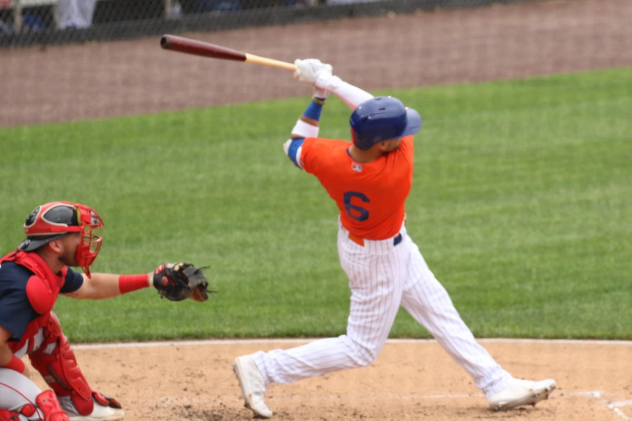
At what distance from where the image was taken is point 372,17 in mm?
17984

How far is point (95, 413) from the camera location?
4.66 m

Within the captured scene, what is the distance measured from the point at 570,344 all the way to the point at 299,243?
2.74m

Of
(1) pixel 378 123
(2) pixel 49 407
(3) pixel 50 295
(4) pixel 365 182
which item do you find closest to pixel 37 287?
(3) pixel 50 295

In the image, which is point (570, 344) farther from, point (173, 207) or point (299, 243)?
point (173, 207)

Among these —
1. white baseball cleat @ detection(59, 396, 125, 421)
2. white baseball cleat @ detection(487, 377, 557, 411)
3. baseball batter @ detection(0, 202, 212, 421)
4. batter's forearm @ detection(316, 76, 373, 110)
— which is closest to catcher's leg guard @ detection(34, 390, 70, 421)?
baseball batter @ detection(0, 202, 212, 421)

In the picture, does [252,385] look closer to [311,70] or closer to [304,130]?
[304,130]

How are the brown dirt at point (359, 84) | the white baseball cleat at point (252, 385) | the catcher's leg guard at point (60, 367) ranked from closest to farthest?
the catcher's leg guard at point (60, 367), the white baseball cleat at point (252, 385), the brown dirt at point (359, 84)

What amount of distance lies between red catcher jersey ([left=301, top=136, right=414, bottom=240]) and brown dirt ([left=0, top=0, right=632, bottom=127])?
28.0ft

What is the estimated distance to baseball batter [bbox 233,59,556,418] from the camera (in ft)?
14.6

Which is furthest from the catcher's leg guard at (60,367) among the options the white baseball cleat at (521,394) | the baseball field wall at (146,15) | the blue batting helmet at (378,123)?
the baseball field wall at (146,15)

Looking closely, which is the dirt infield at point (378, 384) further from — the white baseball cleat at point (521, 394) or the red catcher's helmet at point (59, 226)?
the red catcher's helmet at point (59, 226)

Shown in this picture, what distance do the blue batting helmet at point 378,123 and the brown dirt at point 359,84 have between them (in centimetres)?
141

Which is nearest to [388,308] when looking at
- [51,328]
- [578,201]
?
[51,328]

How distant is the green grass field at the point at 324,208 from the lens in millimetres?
6699
